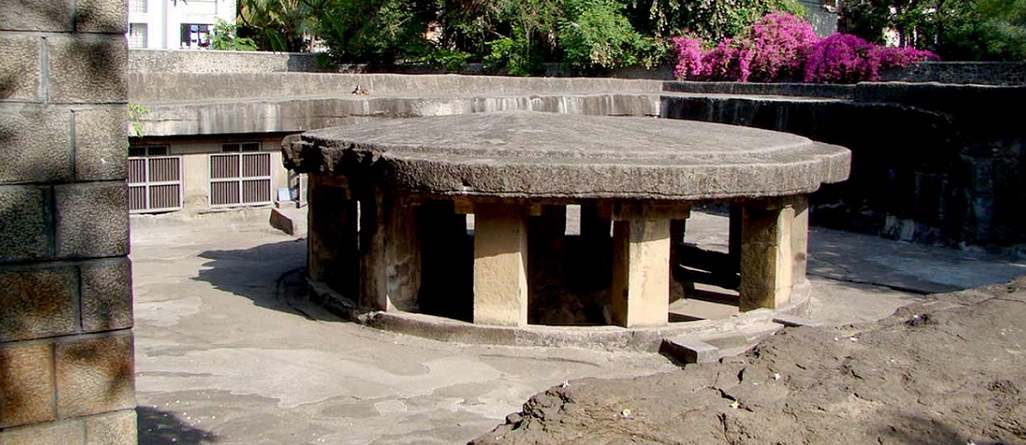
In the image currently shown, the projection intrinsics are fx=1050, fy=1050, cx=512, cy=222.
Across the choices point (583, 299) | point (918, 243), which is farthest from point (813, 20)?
point (583, 299)

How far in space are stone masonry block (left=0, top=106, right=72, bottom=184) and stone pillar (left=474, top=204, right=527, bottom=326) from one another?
4.14 meters

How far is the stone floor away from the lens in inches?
221

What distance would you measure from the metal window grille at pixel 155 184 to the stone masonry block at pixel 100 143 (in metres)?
9.58

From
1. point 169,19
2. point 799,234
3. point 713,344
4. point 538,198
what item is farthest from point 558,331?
point 169,19

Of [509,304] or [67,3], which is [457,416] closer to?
[509,304]

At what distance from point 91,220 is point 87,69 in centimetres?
45

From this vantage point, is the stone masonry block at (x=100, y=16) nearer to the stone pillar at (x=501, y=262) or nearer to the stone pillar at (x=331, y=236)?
the stone pillar at (x=501, y=262)

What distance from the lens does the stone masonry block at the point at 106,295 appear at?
3.19 m

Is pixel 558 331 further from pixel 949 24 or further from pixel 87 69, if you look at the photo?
pixel 949 24

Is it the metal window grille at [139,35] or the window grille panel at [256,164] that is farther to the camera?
the metal window grille at [139,35]

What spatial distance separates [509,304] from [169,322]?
2610 mm

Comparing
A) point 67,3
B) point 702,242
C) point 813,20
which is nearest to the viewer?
point 67,3

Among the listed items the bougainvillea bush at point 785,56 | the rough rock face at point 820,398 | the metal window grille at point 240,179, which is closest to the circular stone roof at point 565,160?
the rough rock face at point 820,398

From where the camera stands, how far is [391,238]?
7602mm
